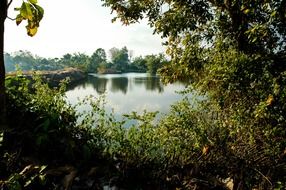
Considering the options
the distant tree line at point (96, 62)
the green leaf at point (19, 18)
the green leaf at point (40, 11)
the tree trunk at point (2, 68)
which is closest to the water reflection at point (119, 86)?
the tree trunk at point (2, 68)

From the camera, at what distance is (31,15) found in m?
3.24

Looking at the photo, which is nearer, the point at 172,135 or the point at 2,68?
the point at 2,68

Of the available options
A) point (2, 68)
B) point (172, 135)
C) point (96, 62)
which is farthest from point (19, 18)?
point (96, 62)

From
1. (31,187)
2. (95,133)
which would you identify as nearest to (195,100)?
(95,133)

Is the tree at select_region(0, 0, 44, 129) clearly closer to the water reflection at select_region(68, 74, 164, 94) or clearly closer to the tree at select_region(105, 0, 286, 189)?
the tree at select_region(105, 0, 286, 189)

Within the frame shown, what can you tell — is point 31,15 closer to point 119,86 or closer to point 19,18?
point 19,18

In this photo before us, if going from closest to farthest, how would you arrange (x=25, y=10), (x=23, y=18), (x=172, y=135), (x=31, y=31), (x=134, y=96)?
1. (x=25, y=10)
2. (x=23, y=18)
3. (x=31, y=31)
4. (x=172, y=135)
5. (x=134, y=96)

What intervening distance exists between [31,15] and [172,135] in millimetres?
3349

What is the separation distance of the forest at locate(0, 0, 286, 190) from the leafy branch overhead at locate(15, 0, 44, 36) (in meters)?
0.01

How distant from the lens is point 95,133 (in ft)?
16.1

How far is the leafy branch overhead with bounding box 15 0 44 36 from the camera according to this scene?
3.15m

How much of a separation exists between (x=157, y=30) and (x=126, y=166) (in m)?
4.76

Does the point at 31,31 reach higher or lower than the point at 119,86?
higher

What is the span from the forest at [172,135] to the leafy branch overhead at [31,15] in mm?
11
